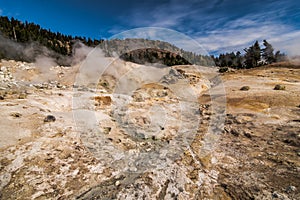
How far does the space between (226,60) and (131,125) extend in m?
76.6

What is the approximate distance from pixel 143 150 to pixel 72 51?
53318 mm

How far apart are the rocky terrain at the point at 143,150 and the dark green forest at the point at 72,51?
569 centimetres

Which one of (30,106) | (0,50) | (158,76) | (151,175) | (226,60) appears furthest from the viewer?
(226,60)

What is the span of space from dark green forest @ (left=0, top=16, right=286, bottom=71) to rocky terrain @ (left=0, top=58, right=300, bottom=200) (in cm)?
569

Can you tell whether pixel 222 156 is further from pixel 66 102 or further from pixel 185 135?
pixel 66 102

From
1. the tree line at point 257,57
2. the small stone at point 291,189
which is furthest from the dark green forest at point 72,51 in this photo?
the small stone at point 291,189

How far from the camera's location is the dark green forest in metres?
27.8

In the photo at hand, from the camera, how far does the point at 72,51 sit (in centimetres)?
5544

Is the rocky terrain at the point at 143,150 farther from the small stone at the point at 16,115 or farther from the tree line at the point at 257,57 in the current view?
the tree line at the point at 257,57

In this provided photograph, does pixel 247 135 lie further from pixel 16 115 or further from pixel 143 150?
pixel 16 115

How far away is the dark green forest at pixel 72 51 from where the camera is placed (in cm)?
2775

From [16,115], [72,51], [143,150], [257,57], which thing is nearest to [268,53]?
[257,57]

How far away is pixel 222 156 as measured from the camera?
9.00m

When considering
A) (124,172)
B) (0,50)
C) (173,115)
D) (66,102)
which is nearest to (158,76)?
(173,115)
